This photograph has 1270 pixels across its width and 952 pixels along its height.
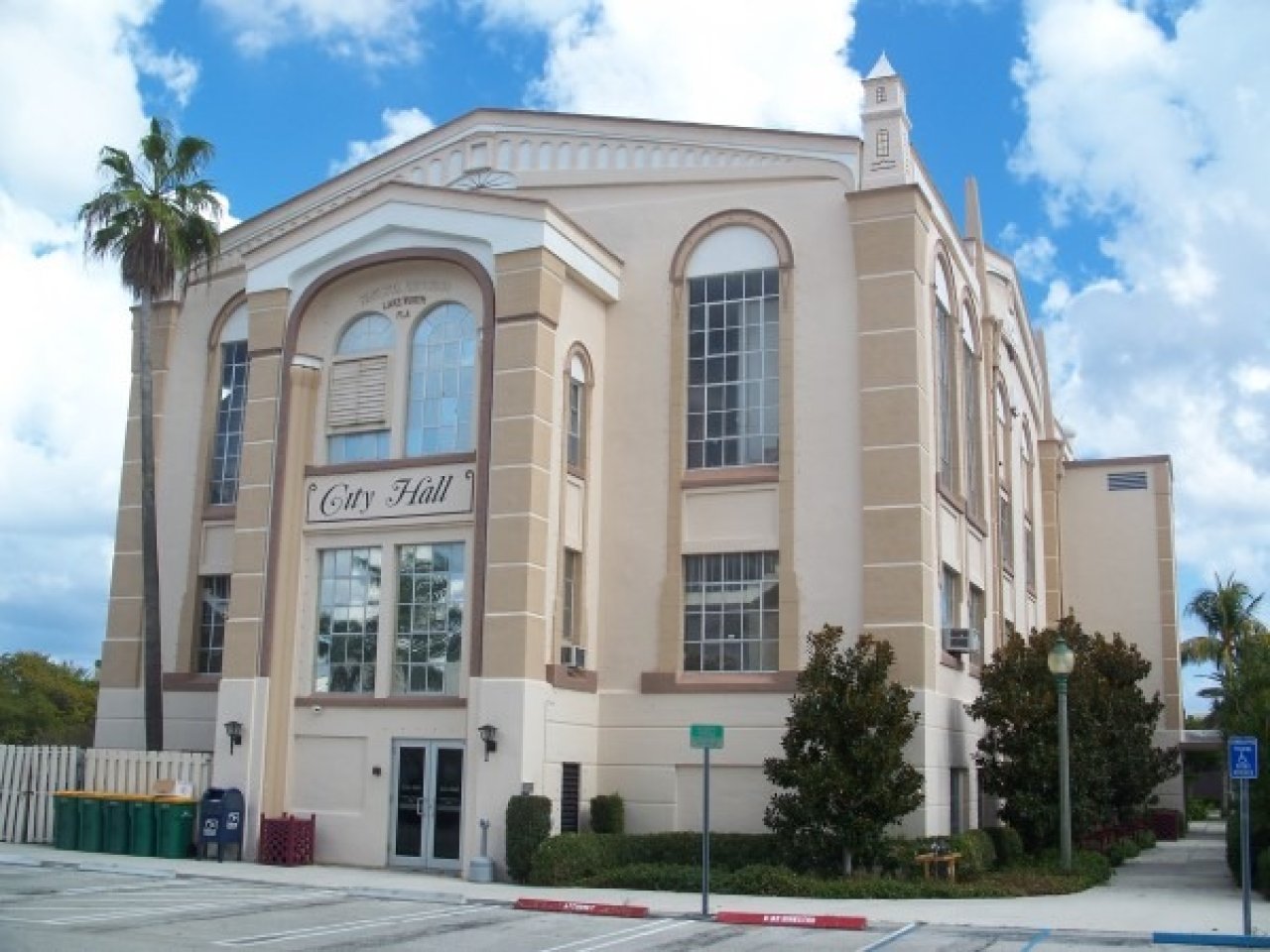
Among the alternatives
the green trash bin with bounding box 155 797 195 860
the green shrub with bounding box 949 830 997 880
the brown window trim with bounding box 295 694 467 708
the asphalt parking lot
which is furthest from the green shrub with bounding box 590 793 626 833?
the green trash bin with bounding box 155 797 195 860

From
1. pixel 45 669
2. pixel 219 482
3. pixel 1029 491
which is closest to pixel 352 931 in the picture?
pixel 219 482

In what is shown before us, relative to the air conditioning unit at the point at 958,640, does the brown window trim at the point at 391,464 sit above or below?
above

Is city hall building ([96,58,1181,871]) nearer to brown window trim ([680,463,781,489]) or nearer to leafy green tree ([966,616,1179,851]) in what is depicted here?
brown window trim ([680,463,781,489])

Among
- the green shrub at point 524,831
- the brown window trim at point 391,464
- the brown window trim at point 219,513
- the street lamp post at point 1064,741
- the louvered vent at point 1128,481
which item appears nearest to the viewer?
the green shrub at point 524,831

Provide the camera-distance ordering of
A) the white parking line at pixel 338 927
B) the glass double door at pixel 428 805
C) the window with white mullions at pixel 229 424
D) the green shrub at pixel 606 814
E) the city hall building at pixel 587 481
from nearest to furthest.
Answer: the white parking line at pixel 338 927 → the glass double door at pixel 428 805 → the city hall building at pixel 587 481 → the green shrub at pixel 606 814 → the window with white mullions at pixel 229 424

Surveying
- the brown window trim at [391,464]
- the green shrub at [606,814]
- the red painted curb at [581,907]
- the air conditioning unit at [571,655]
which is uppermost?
the brown window trim at [391,464]

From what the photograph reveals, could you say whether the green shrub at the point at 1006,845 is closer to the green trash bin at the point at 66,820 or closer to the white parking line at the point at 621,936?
the white parking line at the point at 621,936

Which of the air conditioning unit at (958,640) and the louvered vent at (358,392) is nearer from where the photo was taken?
the air conditioning unit at (958,640)

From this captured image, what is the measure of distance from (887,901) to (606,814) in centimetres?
581

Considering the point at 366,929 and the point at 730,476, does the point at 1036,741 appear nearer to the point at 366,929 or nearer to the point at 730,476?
the point at 730,476

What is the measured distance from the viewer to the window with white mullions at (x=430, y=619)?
24.0m

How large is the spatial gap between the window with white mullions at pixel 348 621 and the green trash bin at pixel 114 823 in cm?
392

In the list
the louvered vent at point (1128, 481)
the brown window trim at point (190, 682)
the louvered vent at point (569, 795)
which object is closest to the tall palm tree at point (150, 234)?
the brown window trim at point (190, 682)

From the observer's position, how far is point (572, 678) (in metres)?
23.9
